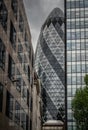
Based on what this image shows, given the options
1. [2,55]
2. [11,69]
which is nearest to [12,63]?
[11,69]

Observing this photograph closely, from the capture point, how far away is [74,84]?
11875 cm

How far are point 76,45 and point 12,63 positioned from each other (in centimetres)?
7882

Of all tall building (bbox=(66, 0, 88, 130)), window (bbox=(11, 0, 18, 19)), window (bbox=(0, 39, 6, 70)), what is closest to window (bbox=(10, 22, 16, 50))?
window (bbox=(11, 0, 18, 19))

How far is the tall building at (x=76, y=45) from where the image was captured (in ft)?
389

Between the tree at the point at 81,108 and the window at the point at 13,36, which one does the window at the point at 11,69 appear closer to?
the window at the point at 13,36

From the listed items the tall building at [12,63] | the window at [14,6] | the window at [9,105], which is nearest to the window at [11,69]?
the tall building at [12,63]

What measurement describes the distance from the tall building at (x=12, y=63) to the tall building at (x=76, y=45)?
59.5m

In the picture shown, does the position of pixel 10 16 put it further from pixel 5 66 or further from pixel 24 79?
pixel 24 79

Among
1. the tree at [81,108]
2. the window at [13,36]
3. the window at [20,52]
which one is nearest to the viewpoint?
the window at [13,36]

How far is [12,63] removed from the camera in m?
46.3

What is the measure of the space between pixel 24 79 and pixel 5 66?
17076mm

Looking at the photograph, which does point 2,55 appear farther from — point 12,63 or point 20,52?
point 20,52

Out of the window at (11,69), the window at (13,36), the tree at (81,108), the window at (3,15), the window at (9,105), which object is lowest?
the tree at (81,108)

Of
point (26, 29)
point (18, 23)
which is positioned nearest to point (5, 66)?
point (18, 23)
